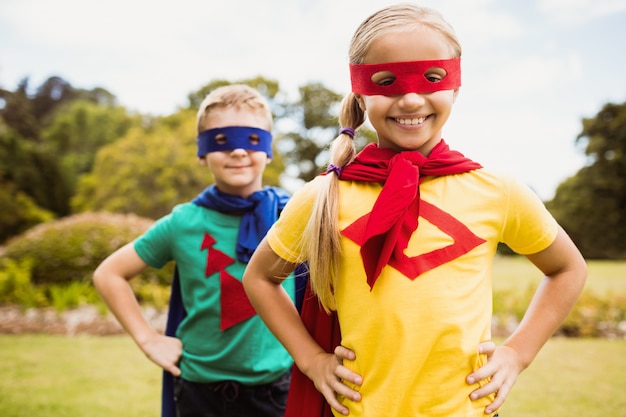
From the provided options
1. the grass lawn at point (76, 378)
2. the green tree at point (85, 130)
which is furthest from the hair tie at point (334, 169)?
the green tree at point (85, 130)

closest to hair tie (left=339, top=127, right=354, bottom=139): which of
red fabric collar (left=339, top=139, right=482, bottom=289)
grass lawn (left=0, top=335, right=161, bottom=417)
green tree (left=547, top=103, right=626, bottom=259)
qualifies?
red fabric collar (left=339, top=139, right=482, bottom=289)

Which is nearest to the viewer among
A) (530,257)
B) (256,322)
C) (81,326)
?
(530,257)

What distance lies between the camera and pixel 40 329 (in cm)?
923

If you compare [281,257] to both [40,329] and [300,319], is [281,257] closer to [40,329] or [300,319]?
[300,319]

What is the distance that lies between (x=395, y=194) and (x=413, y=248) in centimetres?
18

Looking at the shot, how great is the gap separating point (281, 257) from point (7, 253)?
11116mm

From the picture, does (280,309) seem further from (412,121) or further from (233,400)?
(233,400)

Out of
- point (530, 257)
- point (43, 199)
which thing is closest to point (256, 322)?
point (530, 257)

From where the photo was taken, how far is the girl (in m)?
1.68

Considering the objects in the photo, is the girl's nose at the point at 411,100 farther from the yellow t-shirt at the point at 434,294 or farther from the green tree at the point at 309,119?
the green tree at the point at 309,119

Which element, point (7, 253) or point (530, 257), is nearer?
point (530, 257)

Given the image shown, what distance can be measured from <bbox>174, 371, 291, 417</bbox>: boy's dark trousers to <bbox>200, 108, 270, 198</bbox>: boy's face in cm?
102

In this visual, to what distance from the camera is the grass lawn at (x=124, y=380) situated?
5691 millimetres

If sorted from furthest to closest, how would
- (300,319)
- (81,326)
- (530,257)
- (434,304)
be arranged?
1. (81,326)
2. (300,319)
3. (530,257)
4. (434,304)
